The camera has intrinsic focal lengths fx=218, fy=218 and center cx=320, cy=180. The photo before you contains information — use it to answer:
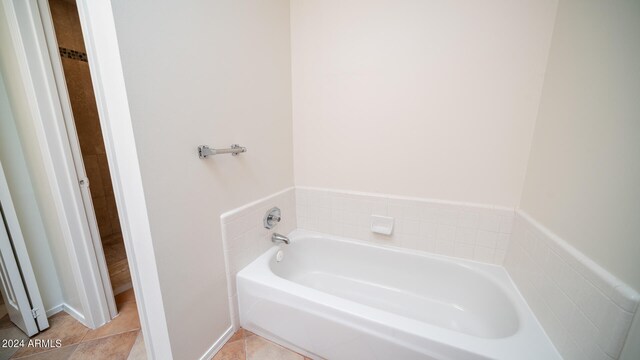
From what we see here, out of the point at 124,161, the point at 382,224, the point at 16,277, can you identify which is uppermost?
the point at 124,161

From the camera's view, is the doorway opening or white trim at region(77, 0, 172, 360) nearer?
white trim at region(77, 0, 172, 360)

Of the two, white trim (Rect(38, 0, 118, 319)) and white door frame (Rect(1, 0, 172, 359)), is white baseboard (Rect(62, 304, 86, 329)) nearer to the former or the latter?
white door frame (Rect(1, 0, 172, 359))

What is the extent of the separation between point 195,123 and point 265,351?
1254mm

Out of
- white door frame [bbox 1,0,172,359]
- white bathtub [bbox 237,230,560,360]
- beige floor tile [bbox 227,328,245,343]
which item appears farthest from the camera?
beige floor tile [bbox 227,328,245,343]

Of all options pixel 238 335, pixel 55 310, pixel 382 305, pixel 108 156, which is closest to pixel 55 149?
pixel 108 156

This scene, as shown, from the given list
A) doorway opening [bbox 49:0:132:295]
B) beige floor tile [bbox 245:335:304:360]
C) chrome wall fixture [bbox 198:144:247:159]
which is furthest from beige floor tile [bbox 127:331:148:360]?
chrome wall fixture [bbox 198:144:247:159]

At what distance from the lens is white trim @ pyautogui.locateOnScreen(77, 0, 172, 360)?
0.72 metres

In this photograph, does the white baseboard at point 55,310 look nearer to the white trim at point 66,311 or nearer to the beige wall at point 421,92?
the white trim at point 66,311

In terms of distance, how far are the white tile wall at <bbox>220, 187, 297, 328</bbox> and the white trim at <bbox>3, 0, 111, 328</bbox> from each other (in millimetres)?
868

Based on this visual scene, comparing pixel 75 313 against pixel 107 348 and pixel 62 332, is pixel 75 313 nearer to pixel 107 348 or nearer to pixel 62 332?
pixel 62 332

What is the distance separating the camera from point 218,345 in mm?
1209

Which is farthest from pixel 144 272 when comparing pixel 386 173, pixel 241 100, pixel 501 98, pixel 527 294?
pixel 501 98

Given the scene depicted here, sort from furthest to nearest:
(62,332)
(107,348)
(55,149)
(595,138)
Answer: (62,332)
(107,348)
(55,149)
(595,138)

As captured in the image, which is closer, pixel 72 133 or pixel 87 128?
pixel 72 133
